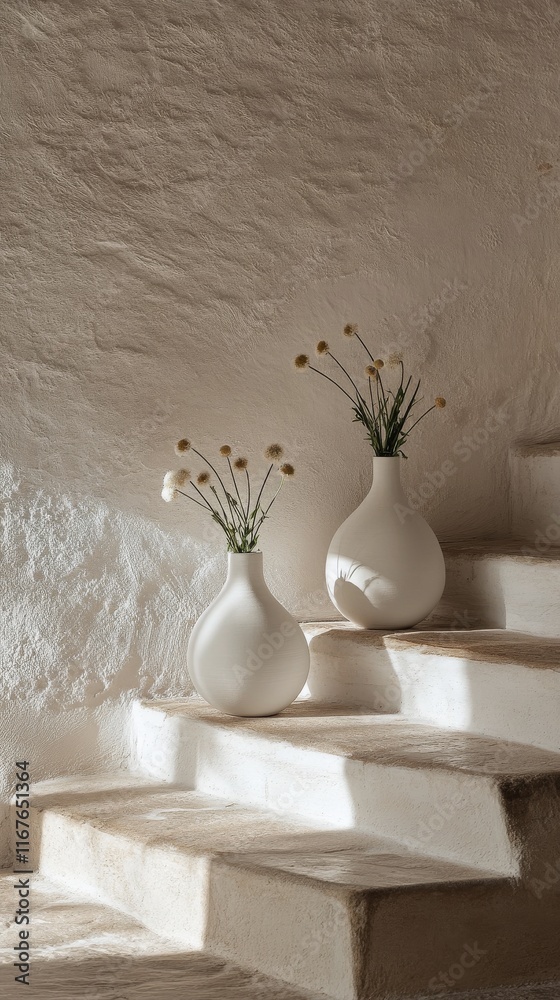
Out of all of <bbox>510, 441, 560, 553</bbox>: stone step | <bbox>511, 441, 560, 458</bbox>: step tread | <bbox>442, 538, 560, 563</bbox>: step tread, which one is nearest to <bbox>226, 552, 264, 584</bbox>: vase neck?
<bbox>442, 538, 560, 563</bbox>: step tread

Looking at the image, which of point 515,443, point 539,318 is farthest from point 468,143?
point 515,443

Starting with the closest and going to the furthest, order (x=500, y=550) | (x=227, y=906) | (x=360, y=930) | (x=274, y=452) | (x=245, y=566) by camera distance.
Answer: (x=360, y=930), (x=227, y=906), (x=245, y=566), (x=274, y=452), (x=500, y=550)

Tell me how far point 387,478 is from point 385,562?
0.22 meters

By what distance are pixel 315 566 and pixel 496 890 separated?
4.30 feet

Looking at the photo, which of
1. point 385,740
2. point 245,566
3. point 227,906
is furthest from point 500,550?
point 227,906

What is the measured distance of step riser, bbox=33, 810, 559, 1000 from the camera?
1831mm

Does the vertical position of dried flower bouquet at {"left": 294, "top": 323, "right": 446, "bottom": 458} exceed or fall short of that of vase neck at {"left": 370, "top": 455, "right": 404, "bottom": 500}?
it exceeds it

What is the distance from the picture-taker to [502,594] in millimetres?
2936

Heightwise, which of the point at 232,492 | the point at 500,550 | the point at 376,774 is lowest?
the point at 376,774

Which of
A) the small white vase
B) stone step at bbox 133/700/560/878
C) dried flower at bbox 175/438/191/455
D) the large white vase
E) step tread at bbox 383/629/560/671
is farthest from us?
the large white vase

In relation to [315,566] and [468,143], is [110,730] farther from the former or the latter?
[468,143]

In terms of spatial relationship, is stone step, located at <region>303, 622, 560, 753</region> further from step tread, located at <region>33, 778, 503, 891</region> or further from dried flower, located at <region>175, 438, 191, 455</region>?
dried flower, located at <region>175, 438, 191, 455</region>

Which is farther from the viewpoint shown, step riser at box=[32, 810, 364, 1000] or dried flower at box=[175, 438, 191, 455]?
dried flower at box=[175, 438, 191, 455]

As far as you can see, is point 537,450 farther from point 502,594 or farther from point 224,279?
point 224,279
